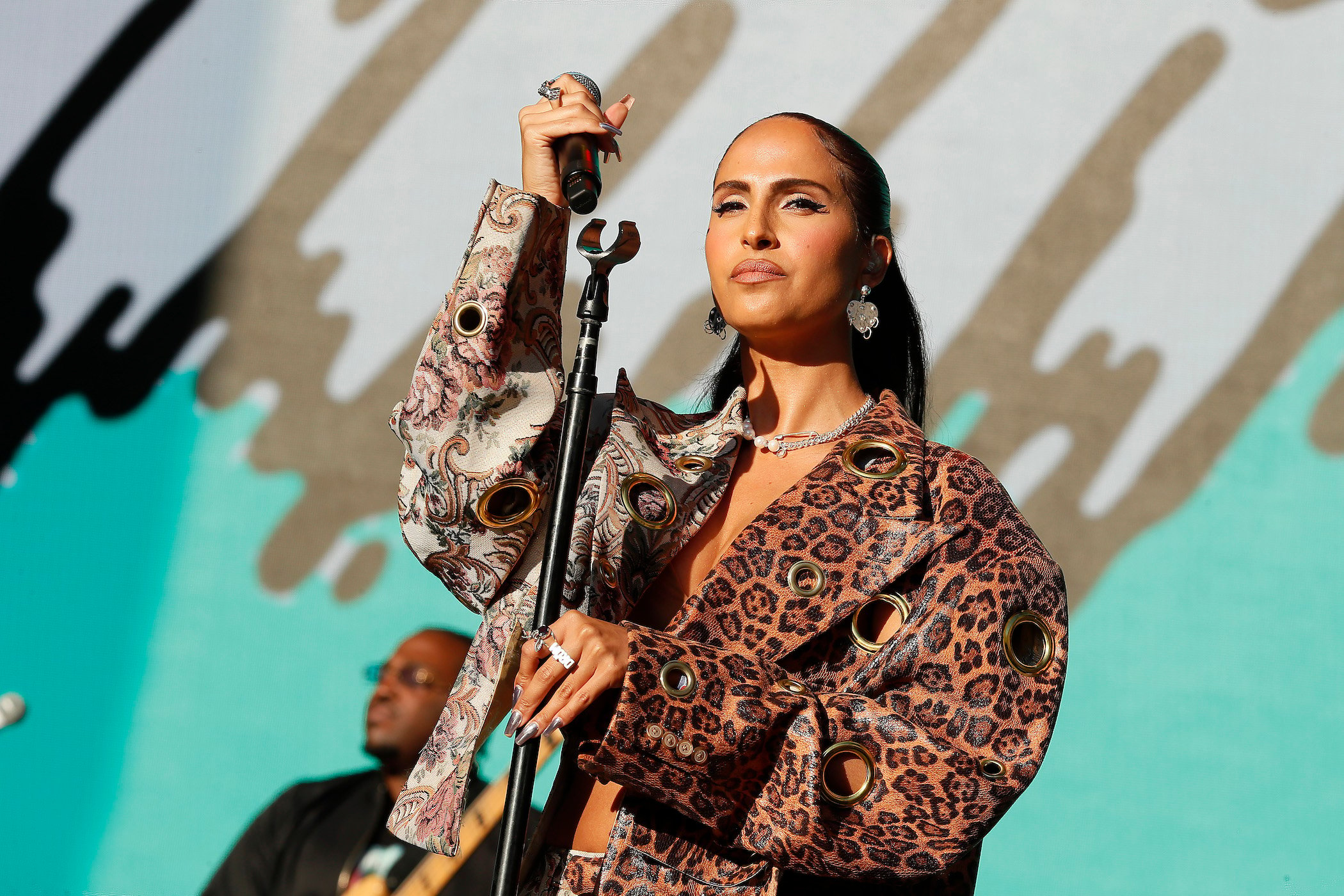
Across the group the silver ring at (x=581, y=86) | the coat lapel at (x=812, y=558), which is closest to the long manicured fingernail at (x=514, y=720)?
the coat lapel at (x=812, y=558)

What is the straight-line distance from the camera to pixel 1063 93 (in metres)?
4.25

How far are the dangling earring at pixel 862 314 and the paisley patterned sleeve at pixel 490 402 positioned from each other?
0.42 meters

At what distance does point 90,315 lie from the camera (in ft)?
14.4

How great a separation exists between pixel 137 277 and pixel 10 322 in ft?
1.50

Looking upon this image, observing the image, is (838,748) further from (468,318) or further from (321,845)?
(321,845)

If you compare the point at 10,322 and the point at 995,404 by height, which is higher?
the point at 995,404

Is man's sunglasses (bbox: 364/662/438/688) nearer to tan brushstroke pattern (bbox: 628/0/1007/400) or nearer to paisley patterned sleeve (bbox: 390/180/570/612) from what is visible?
tan brushstroke pattern (bbox: 628/0/1007/400)

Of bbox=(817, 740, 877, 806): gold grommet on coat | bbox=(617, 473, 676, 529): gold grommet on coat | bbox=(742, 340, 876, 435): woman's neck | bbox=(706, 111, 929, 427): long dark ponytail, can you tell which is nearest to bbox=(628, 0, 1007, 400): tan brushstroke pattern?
bbox=(706, 111, 929, 427): long dark ponytail

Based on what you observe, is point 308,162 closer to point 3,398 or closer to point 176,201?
point 176,201

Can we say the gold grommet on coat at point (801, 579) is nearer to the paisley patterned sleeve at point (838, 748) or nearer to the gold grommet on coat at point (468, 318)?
the paisley patterned sleeve at point (838, 748)

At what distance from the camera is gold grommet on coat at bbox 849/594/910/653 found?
1.45 m

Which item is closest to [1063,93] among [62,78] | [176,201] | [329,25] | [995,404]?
[995,404]

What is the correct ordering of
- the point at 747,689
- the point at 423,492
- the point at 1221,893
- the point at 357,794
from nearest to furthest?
the point at 747,689, the point at 423,492, the point at 357,794, the point at 1221,893

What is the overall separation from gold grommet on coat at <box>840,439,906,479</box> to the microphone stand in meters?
0.36
